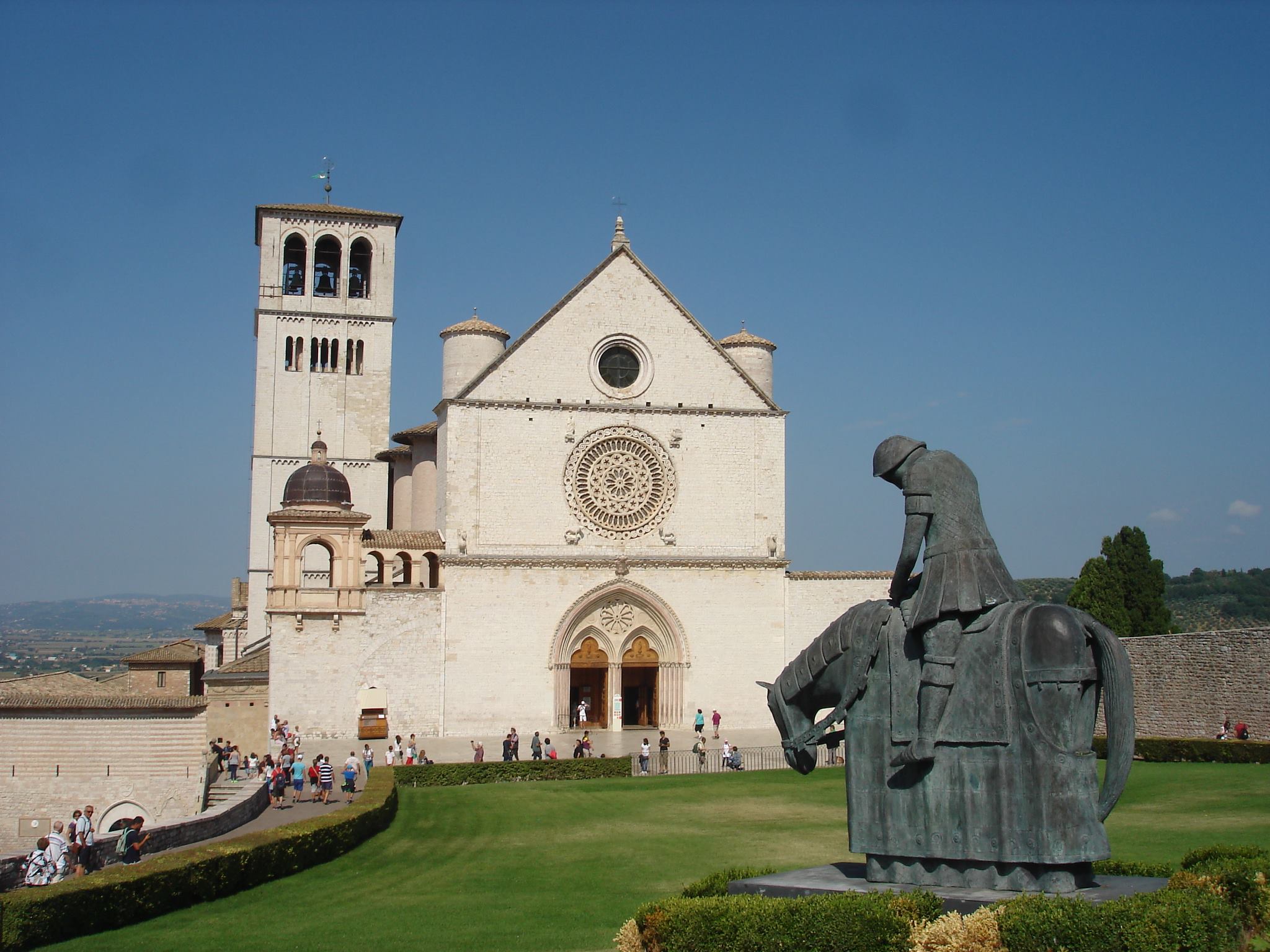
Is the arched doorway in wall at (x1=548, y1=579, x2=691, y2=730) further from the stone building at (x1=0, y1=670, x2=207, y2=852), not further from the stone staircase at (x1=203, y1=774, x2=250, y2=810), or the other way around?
the stone staircase at (x1=203, y1=774, x2=250, y2=810)

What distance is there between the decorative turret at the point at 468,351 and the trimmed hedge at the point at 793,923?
3285 centimetres

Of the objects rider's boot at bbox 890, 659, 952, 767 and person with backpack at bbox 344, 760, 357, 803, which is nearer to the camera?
rider's boot at bbox 890, 659, 952, 767

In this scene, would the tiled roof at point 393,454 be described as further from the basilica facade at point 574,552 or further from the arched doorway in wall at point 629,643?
the arched doorway in wall at point 629,643

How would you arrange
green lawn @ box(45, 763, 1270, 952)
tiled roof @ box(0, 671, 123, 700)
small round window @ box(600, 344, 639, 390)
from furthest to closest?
small round window @ box(600, 344, 639, 390), tiled roof @ box(0, 671, 123, 700), green lawn @ box(45, 763, 1270, 952)

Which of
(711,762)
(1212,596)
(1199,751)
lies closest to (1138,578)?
(1199,751)

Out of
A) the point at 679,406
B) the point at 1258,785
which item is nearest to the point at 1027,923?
the point at 1258,785

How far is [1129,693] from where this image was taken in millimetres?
11320

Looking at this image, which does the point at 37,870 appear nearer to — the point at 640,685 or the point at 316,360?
the point at 640,685

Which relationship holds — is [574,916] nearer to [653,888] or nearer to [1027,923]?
[653,888]

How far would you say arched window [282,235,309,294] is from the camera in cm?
5362

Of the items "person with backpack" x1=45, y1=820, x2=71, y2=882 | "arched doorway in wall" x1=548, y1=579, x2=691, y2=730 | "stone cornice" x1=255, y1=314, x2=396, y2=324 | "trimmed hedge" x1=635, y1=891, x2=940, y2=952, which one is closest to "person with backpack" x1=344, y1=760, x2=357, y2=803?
"person with backpack" x1=45, y1=820, x2=71, y2=882

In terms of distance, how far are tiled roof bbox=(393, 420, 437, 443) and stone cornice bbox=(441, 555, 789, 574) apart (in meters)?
7.63

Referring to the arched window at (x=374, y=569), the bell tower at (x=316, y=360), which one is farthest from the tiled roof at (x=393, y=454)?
the arched window at (x=374, y=569)

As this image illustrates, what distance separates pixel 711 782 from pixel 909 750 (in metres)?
20.7
